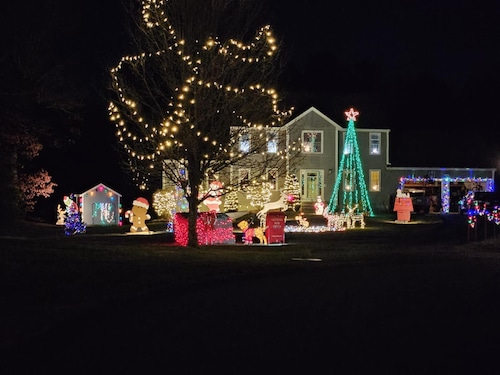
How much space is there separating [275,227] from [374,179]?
27.6 m

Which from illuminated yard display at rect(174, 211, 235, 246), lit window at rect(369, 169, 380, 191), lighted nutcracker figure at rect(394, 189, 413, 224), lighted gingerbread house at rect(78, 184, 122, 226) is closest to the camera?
illuminated yard display at rect(174, 211, 235, 246)

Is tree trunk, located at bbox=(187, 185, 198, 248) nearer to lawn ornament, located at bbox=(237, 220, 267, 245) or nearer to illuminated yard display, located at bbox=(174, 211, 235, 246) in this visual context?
illuminated yard display, located at bbox=(174, 211, 235, 246)

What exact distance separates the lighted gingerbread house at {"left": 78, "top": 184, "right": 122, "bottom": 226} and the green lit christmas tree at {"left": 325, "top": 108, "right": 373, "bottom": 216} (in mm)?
12582

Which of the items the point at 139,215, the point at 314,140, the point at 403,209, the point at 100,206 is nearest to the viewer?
the point at 139,215

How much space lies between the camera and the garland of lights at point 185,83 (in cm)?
2433

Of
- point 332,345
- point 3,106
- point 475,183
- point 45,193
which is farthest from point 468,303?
point 475,183

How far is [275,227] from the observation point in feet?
88.7

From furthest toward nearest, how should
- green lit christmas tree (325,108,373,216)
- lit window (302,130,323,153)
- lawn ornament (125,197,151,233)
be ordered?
lit window (302,130,323,153) < green lit christmas tree (325,108,373,216) < lawn ornament (125,197,151,233)

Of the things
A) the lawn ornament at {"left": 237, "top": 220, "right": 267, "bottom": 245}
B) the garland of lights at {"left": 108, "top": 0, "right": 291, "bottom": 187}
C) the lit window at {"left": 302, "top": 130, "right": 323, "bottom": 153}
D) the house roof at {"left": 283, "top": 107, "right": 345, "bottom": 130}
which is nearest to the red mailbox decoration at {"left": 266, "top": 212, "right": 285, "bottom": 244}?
the lawn ornament at {"left": 237, "top": 220, "right": 267, "bottom": 245}

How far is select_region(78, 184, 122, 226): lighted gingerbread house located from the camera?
43125 millimetres

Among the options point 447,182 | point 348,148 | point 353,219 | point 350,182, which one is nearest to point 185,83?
point 353,219

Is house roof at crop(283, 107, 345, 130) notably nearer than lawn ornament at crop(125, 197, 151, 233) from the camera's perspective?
No

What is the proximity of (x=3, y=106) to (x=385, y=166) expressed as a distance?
91.6ft

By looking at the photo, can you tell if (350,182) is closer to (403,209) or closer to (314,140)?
(314,140)
